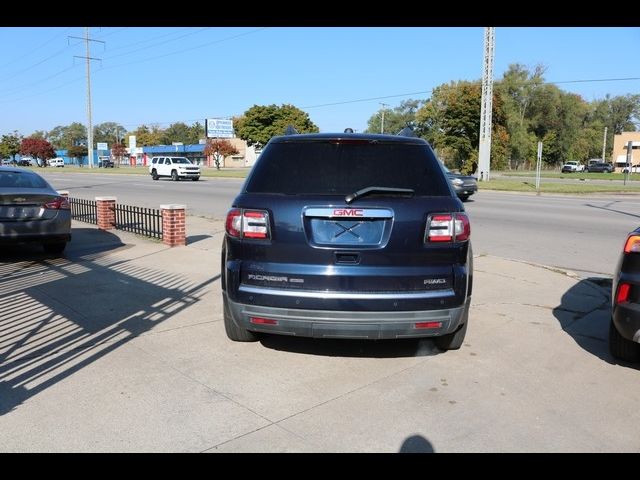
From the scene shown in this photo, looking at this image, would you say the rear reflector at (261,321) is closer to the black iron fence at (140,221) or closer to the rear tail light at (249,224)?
the rear tail light at (249,224)

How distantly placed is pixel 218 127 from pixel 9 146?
173 ft

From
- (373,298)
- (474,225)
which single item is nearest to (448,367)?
(373,298)

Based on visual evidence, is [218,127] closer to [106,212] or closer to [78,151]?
[78,151]

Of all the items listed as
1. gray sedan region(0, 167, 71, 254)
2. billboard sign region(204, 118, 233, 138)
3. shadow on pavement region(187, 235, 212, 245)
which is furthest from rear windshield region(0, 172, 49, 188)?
billboard sign region(204, 118, 233, 138)

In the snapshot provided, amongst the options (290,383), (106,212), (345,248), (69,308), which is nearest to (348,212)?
(345,248)

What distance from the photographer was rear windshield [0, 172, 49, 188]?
8766 mm

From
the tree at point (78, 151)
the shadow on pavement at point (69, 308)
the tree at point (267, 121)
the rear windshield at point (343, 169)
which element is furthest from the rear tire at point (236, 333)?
the tree at point (78, 151)

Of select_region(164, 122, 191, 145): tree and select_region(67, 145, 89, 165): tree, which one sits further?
select_region(164, 122, 191, 145): tree

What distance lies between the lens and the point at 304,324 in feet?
12.9

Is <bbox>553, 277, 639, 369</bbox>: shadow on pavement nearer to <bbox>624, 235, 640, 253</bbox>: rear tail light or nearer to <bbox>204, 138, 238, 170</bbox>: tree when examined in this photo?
<bbox>624, 235, 640, 253</bbox>: rear tail light

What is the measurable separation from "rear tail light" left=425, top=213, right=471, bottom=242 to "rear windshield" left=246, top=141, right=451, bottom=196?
0.24 m

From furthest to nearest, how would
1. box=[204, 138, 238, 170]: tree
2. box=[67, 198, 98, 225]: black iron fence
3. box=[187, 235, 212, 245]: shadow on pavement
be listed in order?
box=[204, 138, 238, 170]: tree
box=[67, 198, 98, 225]: black iron fence
box=[187, 235, 212, 245]: shadow on pavement
